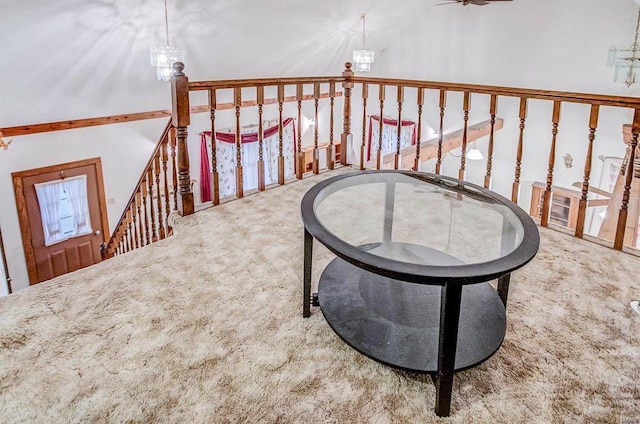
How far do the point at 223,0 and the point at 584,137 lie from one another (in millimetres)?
4995

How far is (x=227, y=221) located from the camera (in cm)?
313

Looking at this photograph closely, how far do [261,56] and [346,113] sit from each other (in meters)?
3.14

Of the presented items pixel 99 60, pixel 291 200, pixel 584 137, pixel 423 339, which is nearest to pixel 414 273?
pixel 423 339

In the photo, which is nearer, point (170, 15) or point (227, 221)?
point (227, 221)

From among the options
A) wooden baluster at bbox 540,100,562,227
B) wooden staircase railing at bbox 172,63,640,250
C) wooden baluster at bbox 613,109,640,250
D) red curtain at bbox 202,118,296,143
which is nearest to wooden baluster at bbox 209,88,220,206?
wooden staircase railing at bbox 172,63,640,250

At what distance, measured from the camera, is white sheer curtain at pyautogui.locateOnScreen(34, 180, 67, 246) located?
247 inches

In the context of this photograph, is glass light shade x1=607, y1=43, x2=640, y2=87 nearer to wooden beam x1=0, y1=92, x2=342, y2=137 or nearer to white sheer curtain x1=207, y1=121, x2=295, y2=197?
wooden beam x1=0, y1=92, x2=342, y2=137

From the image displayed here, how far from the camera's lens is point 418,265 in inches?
61.9

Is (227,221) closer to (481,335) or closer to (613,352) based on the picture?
(481,335)

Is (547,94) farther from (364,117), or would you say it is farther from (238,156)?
(238,156)

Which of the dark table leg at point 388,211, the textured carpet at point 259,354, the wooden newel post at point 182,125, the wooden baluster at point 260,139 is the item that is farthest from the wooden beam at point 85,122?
the textured carpet at point 259,354

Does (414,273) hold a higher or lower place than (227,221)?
higher

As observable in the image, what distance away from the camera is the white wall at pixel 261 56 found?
4.88 meters

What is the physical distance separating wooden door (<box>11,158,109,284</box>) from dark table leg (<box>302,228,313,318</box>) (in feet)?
17.8
